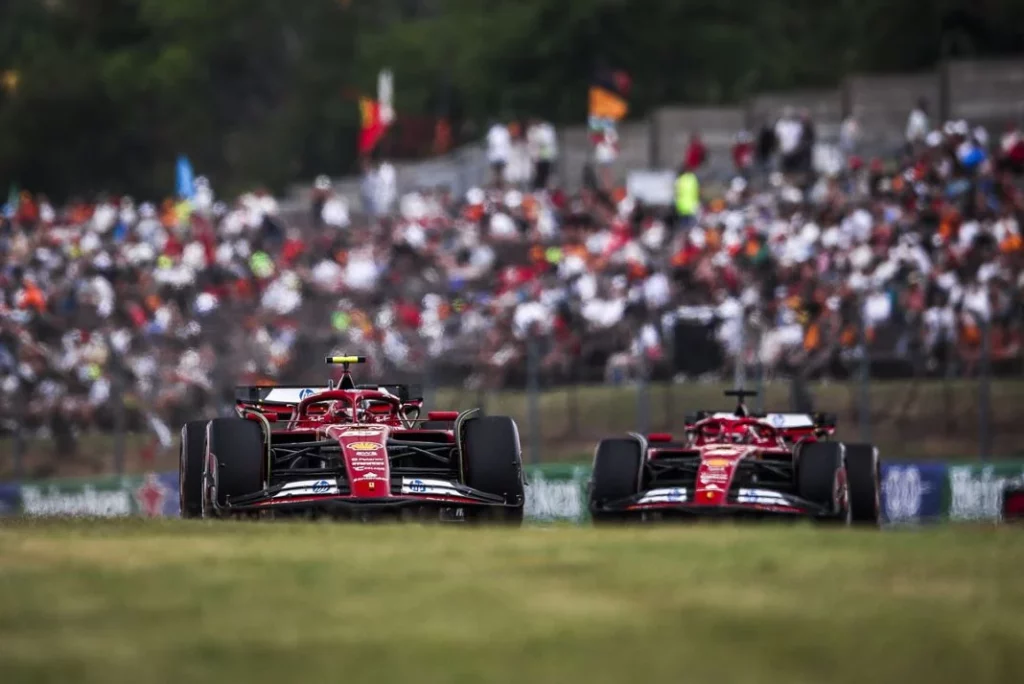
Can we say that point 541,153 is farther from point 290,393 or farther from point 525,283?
point 290,393

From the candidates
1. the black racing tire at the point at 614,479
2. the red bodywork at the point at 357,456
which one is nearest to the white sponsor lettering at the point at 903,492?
the black racing tire at the point at 614,479

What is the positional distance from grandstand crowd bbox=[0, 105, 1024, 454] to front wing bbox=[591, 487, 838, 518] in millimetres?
7383

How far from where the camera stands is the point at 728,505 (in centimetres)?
1756

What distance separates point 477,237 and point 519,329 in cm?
498

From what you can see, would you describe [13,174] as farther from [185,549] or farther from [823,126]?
[185,549]

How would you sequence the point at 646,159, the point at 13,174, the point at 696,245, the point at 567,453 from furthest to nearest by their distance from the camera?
the point at 13,174 → the point at 646,159 → the point at 696,245 → the point at 567,453

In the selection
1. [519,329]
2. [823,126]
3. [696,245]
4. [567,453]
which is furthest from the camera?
[823,126]

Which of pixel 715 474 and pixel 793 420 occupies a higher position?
pixel 793 420

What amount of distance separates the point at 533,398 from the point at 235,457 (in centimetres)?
1153

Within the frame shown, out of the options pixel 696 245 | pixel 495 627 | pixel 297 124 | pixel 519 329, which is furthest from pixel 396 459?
pixel 297 124

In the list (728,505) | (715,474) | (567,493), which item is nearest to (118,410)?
(567,493)

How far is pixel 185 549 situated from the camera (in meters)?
11.4

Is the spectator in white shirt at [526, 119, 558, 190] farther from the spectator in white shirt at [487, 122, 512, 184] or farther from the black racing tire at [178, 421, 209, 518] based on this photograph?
the black racing tire at [178, 421, 209, 518]

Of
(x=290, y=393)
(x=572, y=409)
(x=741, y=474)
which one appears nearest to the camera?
(x=290, y=393)
